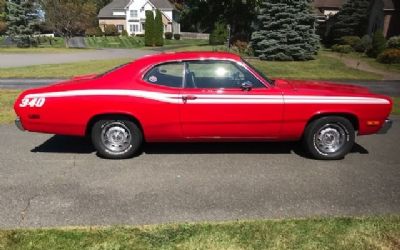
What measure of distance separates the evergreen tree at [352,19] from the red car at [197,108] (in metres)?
33.3

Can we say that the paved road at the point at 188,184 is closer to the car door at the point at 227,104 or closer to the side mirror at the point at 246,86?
the car door at the point at 227,104

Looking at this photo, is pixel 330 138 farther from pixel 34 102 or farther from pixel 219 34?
pixel 219 34

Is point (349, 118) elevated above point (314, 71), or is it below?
above

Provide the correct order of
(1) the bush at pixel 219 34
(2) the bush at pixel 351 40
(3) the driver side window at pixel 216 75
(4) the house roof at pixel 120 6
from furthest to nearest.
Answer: (4) the house roof at pixel 120 6 → (1) the bush at pixel 219 34 → (2) the bush at pixel 351 40 → (3) the driver side window at pixel 216 75

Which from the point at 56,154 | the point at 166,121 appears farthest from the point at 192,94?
the point at 56,154

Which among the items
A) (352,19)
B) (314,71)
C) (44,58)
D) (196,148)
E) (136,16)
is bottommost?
(44,58)

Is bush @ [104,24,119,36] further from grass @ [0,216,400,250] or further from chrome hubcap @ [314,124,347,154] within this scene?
grass @ [0,216,400,250]

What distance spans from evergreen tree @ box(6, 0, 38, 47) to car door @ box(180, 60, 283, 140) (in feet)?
155

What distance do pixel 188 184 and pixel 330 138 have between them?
2368 millimetres

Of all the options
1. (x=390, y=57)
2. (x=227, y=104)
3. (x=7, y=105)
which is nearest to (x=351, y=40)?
(x=390, y=57)

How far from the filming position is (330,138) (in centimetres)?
632

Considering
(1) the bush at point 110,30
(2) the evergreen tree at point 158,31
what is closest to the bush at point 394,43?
(2) the evergreen tree at point 158,31

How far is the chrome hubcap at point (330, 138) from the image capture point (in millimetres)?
6285

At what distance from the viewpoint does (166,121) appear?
20.2ft
